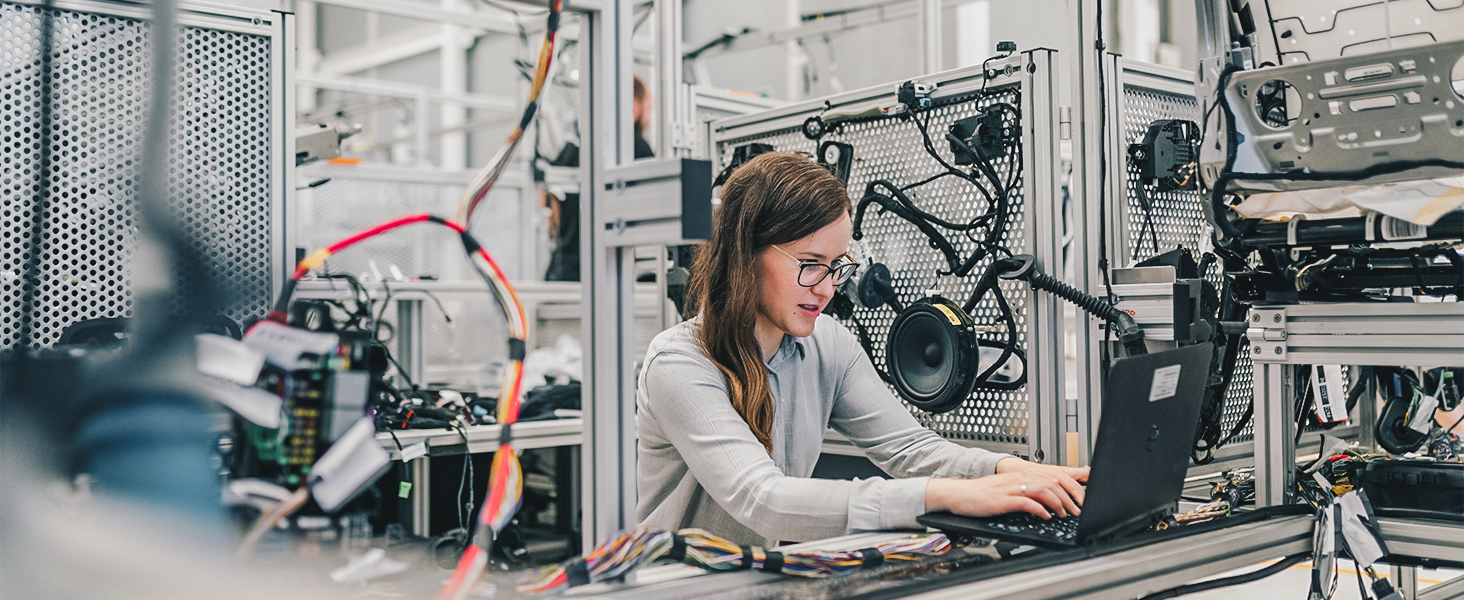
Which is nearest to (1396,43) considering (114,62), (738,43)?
(114,62)

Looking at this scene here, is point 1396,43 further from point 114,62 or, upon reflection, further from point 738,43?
point 738,43

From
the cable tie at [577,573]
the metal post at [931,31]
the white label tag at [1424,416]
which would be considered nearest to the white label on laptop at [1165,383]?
the cable tie at [577,573]

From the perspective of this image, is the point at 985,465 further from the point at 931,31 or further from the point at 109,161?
the point at 931,31

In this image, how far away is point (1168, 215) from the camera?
1544 millimetres

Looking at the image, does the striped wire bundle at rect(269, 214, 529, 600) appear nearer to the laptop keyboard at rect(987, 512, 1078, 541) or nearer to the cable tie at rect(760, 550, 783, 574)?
the cable tie at rect(760, 550, 783, 574)

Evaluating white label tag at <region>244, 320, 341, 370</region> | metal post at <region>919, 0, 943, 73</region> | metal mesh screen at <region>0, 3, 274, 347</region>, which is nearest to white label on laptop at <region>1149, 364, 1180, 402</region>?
white label tag at <region>244, 320, 341, 370</region>

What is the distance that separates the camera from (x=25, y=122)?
1231mm

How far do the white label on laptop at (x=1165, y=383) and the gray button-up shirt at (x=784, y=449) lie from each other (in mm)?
241

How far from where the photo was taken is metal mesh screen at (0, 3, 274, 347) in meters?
1.22

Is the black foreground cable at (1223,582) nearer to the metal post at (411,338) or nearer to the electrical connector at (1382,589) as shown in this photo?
the electrical connector at (1382,589)

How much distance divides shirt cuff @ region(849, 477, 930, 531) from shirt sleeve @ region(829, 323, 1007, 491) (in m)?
0.28

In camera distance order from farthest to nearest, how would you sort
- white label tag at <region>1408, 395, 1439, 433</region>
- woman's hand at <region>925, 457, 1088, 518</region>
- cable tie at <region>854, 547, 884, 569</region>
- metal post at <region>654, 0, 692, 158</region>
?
metal post at <region>654, 0, 692, 158</region>
white label tag at <region>1408, 395, 1439, 433</region>
woman's hand at <region>925, 457, 1088, 518</region>
cable tie at <region>854, 547, 884, 569</region>

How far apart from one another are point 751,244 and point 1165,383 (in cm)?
56

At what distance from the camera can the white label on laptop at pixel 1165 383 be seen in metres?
0.98
